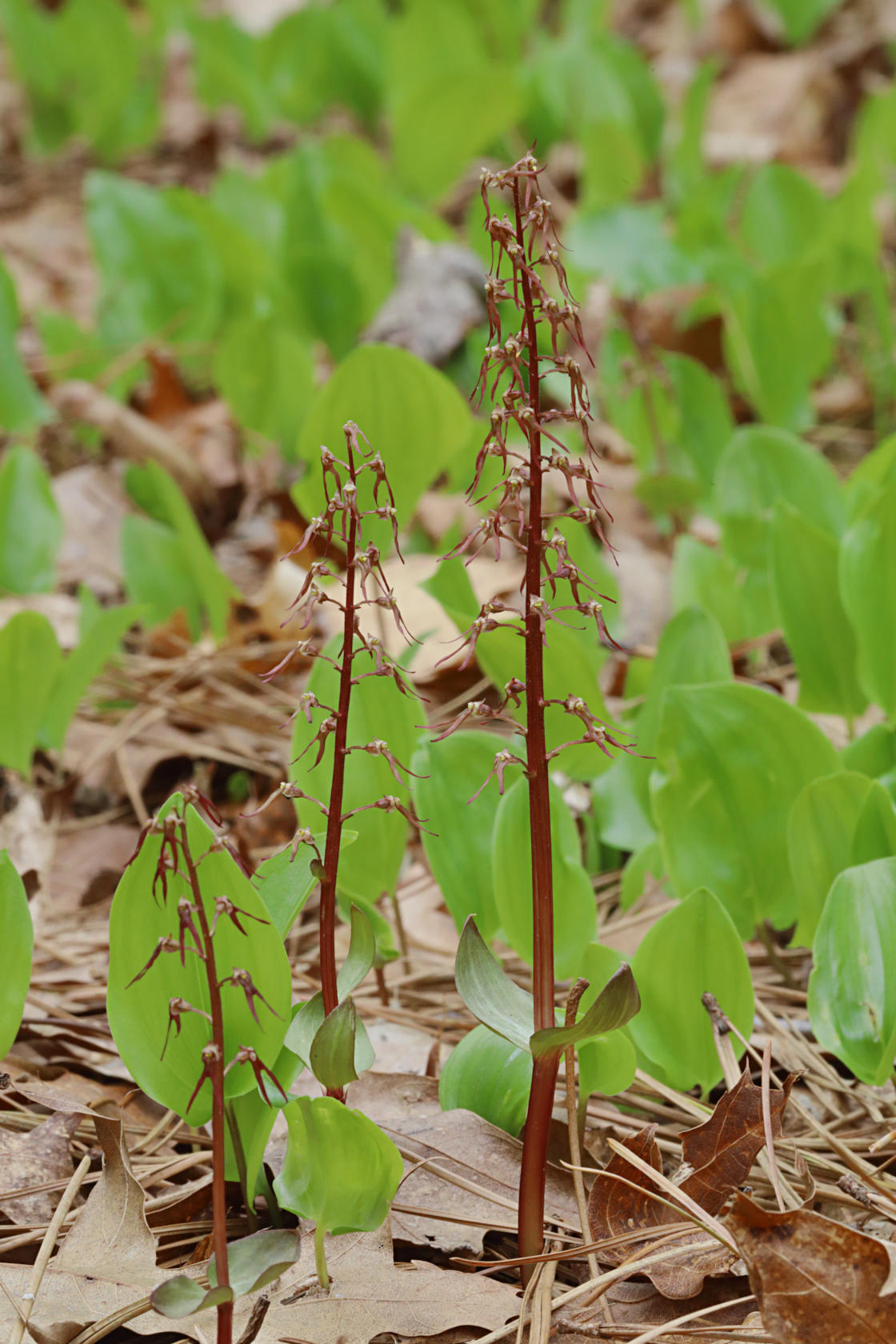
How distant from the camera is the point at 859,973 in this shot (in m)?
1.19

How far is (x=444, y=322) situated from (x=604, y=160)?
101cm

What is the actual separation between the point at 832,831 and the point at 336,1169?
645 mm

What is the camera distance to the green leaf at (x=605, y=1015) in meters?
0.88

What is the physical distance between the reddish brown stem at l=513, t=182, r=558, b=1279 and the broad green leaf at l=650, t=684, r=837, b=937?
1.55 ft

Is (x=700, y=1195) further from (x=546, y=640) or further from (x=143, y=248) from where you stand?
(x=143, y=248)

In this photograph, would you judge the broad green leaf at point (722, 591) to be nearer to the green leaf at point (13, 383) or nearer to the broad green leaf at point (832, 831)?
the broad green leaf at point (832, 831)

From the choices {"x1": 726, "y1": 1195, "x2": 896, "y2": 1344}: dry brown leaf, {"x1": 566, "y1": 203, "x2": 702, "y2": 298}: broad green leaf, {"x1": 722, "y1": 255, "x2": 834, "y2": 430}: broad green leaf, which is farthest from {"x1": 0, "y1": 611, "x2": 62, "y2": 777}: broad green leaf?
{"x1": 566, "y1": 203, "x2": 702, "y2": 298}: broad green leaf

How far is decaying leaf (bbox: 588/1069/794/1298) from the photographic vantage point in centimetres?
107

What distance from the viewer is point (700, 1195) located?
1075 mm

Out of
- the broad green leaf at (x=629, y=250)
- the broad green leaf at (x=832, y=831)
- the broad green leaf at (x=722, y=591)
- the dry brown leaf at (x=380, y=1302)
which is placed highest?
the broad green leaf at (x=629, y=250)

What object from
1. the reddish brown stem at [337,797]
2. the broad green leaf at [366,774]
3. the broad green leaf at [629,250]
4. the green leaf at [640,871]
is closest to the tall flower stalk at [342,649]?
the reddish brown stem at [337,797]

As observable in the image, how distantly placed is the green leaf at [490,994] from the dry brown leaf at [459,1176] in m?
0.22

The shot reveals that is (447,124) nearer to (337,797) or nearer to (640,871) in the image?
(640,871)

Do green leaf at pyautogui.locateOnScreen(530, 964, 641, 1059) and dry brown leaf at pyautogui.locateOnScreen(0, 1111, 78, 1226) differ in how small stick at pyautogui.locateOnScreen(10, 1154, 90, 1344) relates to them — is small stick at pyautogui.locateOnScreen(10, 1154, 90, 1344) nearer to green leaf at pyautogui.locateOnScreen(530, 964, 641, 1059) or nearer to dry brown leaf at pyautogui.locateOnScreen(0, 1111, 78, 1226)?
dry brown leaf at pyautogui.locateOnScreen(0, 1111, 78, 1226)
